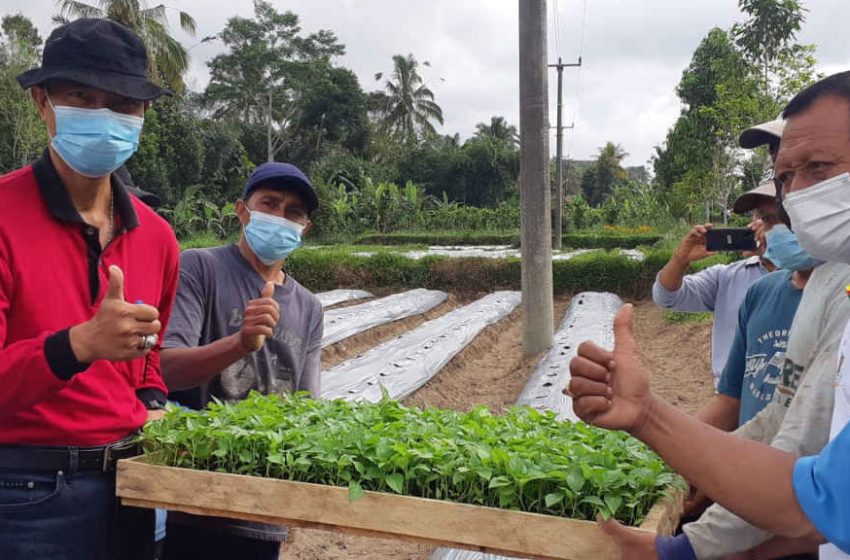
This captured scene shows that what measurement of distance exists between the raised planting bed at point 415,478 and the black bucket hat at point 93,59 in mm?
932

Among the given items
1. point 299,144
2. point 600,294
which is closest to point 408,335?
point 600,294

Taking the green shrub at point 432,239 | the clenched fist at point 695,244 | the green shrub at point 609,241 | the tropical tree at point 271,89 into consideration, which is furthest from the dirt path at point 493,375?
the tropical tree at point 271,89

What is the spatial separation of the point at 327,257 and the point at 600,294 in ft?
21.1

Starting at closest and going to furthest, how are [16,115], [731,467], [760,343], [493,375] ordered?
[731,467]
[760,343]
[493,375]
[16,115]

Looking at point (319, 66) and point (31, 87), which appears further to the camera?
point (319, 66)

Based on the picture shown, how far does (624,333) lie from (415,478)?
2.25 ft

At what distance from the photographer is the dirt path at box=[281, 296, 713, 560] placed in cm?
431

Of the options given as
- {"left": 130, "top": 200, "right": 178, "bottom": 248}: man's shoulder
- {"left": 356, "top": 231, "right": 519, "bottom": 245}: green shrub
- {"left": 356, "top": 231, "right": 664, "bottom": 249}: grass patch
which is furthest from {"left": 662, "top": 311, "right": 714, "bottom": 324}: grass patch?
{"left": 356, "top": 231, "right": 519, "bottom": 245}: green shrub

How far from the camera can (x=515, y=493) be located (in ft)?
5.41

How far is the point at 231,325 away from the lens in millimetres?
2656

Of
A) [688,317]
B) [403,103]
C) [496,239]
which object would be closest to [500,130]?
[403,103]

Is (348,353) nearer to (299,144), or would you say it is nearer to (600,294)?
(600,294)

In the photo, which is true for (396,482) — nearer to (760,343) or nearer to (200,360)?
(200,360)

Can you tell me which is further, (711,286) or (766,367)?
(711,286)
